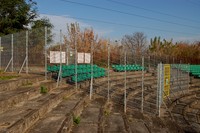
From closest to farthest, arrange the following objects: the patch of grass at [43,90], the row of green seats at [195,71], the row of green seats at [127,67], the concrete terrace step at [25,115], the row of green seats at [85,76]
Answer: the concrete terrace step at [25,115]
the patch of grass at [43,90]
the row of green seats at [85,76]
the row of green seats at [127,67]
the row of green seats at [195,71]

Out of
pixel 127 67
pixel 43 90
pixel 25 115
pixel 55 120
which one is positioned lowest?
pixel 55 120

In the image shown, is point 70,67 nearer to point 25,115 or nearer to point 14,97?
point 14,97

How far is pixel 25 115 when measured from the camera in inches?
224

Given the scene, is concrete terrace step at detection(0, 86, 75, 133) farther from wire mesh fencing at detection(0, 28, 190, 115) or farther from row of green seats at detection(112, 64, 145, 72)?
row of green seats at detection(112, 64, 145, 72)

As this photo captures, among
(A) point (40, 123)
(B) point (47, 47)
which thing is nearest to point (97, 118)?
(A) point (40, 123)

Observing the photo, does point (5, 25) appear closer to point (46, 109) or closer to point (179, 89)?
point (179, 89)

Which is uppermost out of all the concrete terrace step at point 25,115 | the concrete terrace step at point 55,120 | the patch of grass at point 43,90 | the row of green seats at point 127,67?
the row of green seats at point 127,67

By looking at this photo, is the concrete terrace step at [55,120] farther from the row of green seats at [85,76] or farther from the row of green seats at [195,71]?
the row of green seats at [195,71]

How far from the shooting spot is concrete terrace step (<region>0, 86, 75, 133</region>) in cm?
493

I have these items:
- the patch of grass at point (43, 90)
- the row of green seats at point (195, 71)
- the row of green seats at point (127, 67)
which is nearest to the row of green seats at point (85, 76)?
the patch of grass at point (43, 90)

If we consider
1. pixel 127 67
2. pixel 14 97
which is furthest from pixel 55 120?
pixel 127 67

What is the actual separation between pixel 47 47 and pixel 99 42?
2756 cm

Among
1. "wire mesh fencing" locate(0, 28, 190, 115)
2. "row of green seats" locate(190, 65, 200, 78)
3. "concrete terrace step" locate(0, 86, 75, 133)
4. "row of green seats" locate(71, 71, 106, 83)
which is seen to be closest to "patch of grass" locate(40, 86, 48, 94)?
"concrete terrace step" locate(0, 86, 75, 133)

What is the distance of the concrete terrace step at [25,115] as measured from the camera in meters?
4.93
